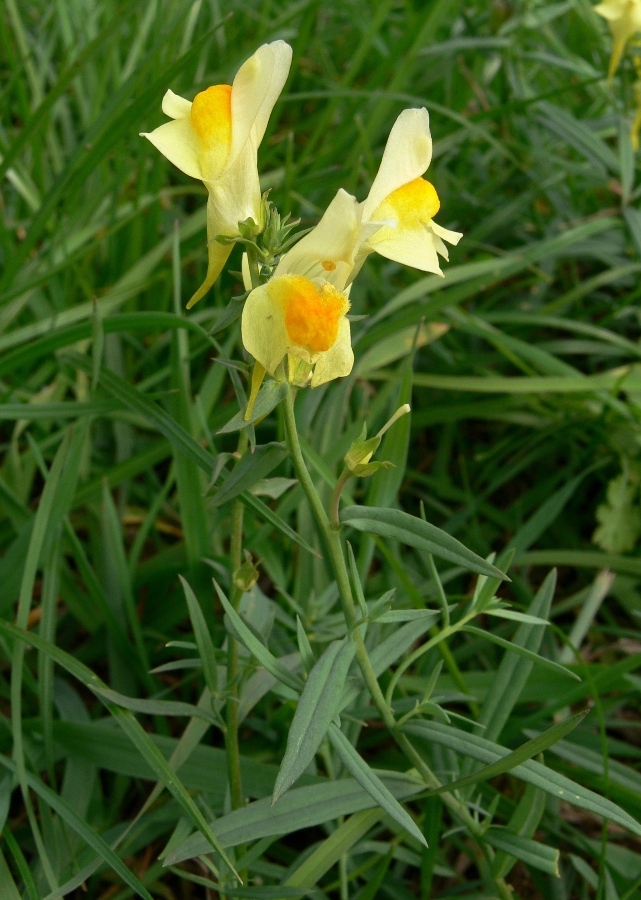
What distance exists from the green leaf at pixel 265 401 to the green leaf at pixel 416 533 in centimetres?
14

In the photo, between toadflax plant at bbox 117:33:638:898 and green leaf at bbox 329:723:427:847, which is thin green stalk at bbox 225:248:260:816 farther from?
green leaf at bbox 329:723:427:847

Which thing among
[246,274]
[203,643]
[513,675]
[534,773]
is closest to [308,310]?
[246,274]

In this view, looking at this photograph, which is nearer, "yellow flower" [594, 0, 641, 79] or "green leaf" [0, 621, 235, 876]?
"green leaf" [0, 621, 235, 876]

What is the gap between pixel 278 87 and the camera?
704 millimetres

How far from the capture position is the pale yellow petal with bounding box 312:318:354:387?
2.17ft

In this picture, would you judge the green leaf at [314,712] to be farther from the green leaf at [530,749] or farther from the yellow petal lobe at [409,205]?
the yellow petal lobe at [409,205]

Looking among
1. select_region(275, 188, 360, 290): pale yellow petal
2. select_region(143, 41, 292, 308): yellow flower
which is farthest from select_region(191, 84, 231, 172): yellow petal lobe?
select_region(275, 188, 360, 290): pale yellow petal

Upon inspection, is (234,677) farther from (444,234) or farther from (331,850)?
(444,234)

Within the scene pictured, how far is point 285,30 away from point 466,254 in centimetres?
78

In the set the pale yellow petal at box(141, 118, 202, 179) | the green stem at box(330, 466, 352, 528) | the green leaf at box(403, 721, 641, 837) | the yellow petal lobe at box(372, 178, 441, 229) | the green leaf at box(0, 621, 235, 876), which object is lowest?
the green leaf at box(403, 721, 641, 837)

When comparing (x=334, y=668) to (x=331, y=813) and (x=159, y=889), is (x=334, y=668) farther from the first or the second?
(x=159, y=889)

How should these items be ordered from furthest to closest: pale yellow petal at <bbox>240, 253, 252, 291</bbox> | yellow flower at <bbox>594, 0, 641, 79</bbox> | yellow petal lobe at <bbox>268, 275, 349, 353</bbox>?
yellow flower at <bbox>594, 0, 641, 79</bbox>, pale yellow petal at <bbox>240, 253, 252, 291</bbox>, yellow petal lobe at <bbox>268, 275, 349, 353</bbox>

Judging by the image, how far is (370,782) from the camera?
748 mm

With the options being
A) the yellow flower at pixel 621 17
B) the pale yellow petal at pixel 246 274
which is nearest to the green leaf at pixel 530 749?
the pale yellow petal at pixel 246 274
